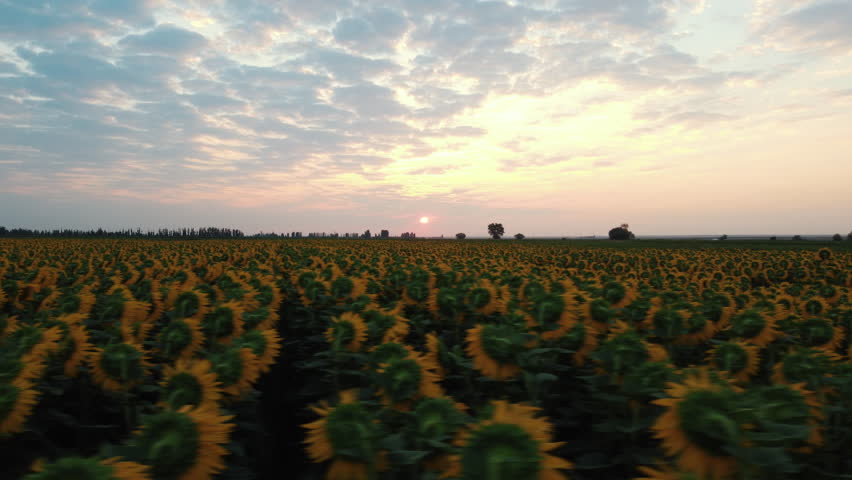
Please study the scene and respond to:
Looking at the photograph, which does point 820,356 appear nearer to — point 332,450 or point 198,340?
point 332,450

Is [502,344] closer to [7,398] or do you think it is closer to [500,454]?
[500,454]

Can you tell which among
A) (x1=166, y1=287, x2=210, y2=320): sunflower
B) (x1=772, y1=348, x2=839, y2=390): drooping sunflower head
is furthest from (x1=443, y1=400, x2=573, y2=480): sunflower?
(x1=166, y1=287, x2=210, y2=320): sunflower

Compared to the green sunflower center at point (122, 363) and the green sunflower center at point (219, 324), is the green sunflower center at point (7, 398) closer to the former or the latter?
the green sunflower center at point (122, 363)

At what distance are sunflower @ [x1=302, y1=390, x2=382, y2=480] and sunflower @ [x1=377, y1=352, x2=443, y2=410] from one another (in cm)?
57

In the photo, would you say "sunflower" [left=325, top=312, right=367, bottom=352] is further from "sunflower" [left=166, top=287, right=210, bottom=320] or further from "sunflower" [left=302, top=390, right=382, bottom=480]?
"sunflower" [left=166, top=287, right=210, bottom=320]

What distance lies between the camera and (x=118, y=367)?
3039 mm

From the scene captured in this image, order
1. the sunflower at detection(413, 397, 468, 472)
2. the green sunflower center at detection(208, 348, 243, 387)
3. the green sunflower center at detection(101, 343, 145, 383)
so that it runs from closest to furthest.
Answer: the sunflower at detection(413, 397, 468, 472) → the green sunflower center at detection(208, 348, 243, 387) → the green sunflower center at detection(101, 343, 145, 383)

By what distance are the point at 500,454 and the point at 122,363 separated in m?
2.70

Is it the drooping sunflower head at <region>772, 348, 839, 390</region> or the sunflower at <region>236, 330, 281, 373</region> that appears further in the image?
the sunflower at <region>236, 330, 281, 373</region>

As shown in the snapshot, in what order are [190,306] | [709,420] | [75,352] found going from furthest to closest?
[190,306] → [75,352] → [709,420]

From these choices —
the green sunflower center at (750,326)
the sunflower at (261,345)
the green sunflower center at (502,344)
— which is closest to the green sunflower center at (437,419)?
the green sunflower center at (502,344)

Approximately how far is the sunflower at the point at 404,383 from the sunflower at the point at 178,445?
34.0 inches

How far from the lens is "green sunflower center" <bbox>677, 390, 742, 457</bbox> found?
170 cm

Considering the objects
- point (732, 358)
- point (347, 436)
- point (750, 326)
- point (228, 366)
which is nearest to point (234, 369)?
point (228, 366)
